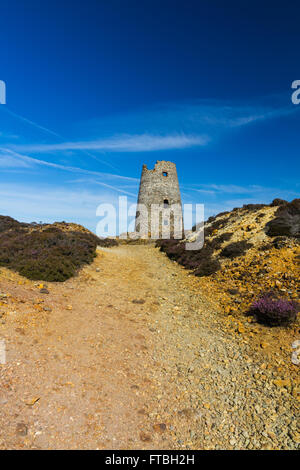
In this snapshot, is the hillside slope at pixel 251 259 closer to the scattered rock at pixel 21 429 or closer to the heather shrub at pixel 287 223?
the heather shrub at pixel 287 223

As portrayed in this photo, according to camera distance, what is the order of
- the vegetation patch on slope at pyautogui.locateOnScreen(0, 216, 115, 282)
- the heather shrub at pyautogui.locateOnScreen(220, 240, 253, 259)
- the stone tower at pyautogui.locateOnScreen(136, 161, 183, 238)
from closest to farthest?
1. the vegetation patch on slope at pyautogui.locateOnScreen(0, 216, 115, 282)
2. the heather shrub at pyautogui.locateOnScreen(220, 240, 253, 259)
3. the stone tower at pyautogui.locateOnScreen(136, 161, 183, 238)

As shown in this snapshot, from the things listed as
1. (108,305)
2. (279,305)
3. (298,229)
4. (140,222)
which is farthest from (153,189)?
(279,305)

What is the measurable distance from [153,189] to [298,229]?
73.5 feet

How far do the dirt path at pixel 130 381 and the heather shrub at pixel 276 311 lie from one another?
3.47 ft

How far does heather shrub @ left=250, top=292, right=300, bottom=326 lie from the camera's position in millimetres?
7016

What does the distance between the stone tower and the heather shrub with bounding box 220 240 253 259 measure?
17.9 m

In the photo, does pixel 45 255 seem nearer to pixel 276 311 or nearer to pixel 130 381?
pixel 130 381

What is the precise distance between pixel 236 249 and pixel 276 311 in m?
6.97

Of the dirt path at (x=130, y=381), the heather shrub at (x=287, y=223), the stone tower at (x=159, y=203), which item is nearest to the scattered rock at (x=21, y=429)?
the dirt path at (x=130, y=381)

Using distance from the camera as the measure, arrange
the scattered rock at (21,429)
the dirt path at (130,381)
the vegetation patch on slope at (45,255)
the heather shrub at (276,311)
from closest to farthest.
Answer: the scattered rock at (21,429), the dirt path at (130,381), the heather shrub at (276,311), the vegetation patch on slope at (45,255)

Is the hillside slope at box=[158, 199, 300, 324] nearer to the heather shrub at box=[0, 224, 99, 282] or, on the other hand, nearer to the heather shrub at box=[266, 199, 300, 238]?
the heather shrub at box=[266, 199, 300, 238]

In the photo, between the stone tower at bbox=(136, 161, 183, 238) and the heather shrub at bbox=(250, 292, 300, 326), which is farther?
the stone tower at bbox=(136, 161, 183, 238)

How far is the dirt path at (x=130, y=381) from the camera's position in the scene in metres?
4.08

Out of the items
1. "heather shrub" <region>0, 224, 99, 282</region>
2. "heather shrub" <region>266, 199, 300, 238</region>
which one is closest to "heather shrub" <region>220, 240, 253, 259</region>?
"heather shrub" <region>266, 199, 300, 238</region>
